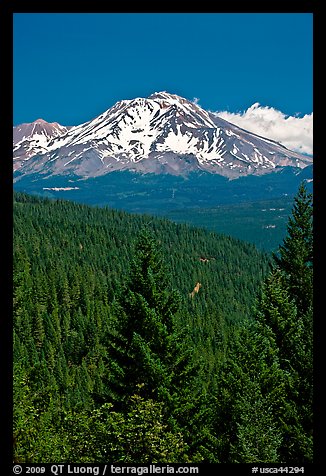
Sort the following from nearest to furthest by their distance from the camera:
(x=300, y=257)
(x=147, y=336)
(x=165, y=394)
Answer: (x=165, y=394) < (x=147, y=336) < (x=300, y=257)

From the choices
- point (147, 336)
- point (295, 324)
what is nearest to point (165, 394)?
point (147, 336)

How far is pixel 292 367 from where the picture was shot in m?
18.2

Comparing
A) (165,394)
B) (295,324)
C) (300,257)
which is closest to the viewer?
(165,394)

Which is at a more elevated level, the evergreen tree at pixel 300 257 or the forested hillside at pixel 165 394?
the evergreen tree at pixel 300 257

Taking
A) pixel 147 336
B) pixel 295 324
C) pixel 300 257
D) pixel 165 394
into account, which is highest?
pixel 300 257

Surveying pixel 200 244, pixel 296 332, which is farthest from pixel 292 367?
pixel 200 244

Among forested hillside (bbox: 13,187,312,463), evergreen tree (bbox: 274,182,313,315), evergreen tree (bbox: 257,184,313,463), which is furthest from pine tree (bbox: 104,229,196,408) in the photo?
evergreen tree (bbox: 274,182,313,315)

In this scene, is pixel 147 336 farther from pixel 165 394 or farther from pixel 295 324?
pixel 295 324

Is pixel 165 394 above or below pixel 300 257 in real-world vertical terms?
below

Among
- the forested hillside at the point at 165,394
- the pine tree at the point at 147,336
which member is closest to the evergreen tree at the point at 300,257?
the forested hillside at the point at 165,394

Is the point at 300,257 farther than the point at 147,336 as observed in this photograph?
Yes

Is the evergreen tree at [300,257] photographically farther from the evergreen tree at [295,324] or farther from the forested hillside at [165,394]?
the forested hillside at [165,394]
